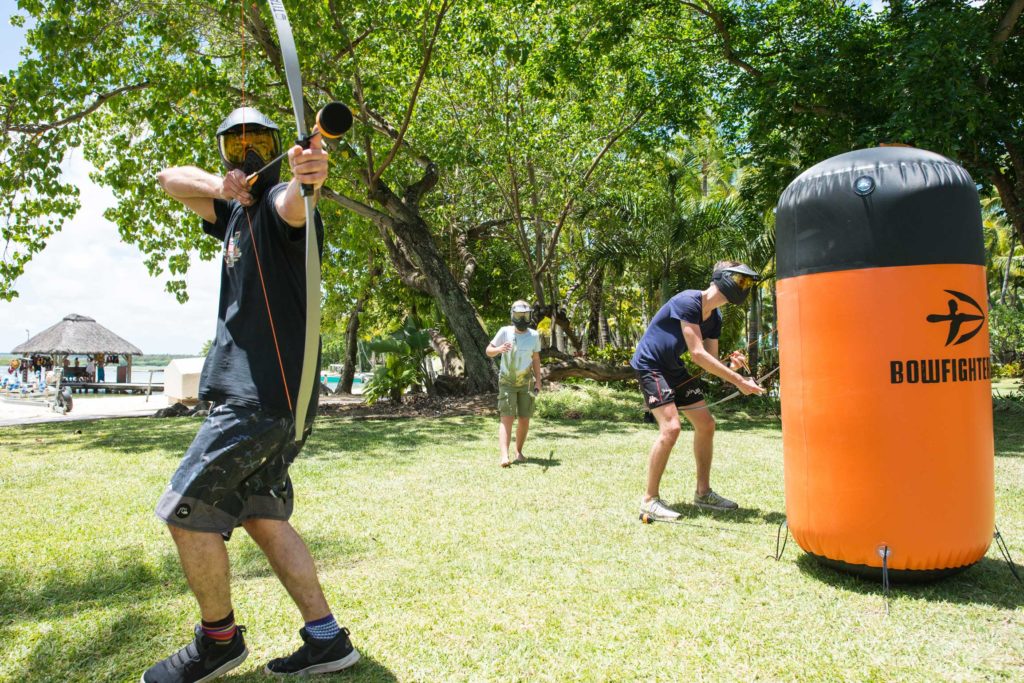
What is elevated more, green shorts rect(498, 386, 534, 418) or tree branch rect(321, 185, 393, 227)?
tree branch rect(321, 185, 393, 227)

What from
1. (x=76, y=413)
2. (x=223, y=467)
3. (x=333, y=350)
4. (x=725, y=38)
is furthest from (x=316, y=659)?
(x=333, y=350)

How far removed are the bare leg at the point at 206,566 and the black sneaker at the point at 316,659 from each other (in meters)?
0.33

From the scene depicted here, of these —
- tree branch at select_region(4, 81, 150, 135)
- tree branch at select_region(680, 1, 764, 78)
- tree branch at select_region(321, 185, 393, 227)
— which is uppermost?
tree branch at select_region(680, 1, 764, 78)

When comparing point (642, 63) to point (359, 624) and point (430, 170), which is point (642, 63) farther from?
point (359, 624)

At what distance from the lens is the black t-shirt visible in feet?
8.85

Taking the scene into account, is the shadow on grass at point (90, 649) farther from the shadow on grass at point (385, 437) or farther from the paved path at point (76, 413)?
the paved path at point (76, 413)

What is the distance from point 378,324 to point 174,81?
63.0ft

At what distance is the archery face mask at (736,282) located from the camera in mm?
4934

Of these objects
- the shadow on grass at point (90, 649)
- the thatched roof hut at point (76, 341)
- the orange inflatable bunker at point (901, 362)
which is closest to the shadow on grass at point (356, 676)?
the shadow on grass at point (90, 649)

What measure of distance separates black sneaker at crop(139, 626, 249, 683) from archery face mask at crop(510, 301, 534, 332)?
546 cm

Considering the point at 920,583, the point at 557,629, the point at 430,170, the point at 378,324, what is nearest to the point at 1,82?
the point at 430,170

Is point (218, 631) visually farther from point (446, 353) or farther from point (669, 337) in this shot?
point (446, 353)

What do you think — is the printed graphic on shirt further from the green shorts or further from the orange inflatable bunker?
the green shorts

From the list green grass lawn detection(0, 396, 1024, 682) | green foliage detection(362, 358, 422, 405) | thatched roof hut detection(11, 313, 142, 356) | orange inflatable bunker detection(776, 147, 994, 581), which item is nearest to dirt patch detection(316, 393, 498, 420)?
green foliage detection(362, 358, 422, 405)
